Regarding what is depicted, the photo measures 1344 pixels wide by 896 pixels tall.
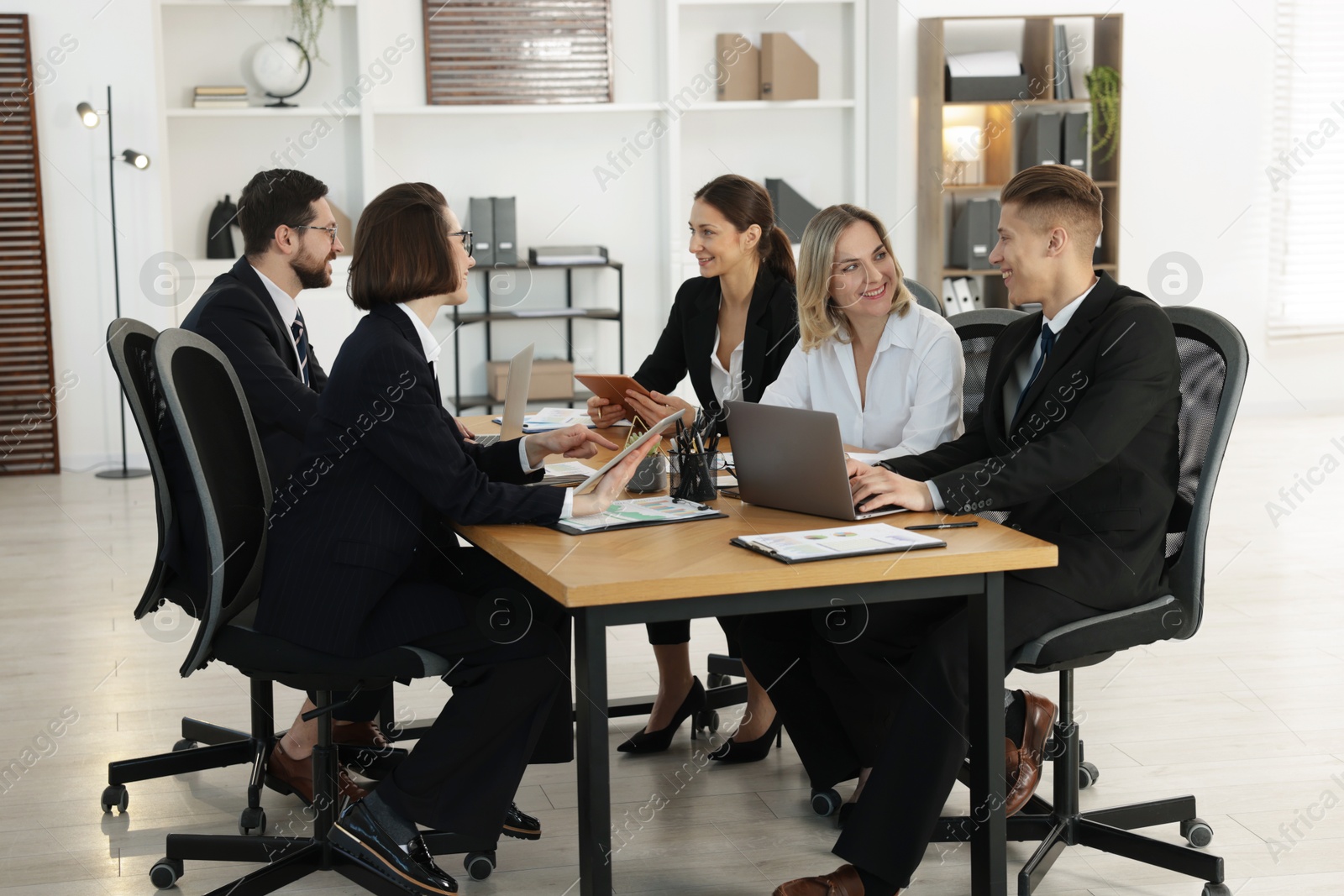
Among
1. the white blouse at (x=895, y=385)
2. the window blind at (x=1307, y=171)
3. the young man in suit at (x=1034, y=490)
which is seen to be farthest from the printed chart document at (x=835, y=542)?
the window blind at (x=1307, y=171)

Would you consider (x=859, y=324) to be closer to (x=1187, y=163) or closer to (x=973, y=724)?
(x=973, y=724)

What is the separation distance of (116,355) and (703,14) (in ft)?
17.7

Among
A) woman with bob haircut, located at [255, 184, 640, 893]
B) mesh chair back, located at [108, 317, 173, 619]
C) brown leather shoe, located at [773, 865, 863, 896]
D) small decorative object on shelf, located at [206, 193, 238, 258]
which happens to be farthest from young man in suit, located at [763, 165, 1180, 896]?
small decorative object on shelf, located at [206, 193, 238, 258]

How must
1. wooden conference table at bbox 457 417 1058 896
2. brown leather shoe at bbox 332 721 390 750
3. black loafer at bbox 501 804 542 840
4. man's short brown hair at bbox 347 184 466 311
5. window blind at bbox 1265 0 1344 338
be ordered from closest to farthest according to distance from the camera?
wooden conference table at bbox 457 417 1058 896 < man's short brown hair at bbox 347 184 466 311 < black loafer at bbox 501 804 542 840 < brown leather shoe at bbox 332 721 390 750 < window blind at bbox 1265 0 1344 338

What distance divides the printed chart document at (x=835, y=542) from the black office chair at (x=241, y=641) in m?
0.63

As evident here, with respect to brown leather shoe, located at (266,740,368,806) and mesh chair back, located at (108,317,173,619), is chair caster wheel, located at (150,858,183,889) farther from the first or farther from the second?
mesh chair back, located at (108,317,173,619)

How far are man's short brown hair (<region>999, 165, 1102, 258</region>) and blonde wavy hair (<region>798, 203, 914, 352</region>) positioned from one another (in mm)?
454

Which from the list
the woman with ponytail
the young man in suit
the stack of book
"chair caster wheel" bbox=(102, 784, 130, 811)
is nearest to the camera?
the young man in suit

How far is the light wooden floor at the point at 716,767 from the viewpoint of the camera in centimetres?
249

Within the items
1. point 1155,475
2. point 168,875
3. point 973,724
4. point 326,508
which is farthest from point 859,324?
point 168,875

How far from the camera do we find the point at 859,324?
2977mm

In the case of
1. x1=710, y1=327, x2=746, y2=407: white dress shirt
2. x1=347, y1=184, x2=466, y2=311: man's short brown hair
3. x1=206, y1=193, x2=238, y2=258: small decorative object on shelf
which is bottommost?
x1=710, y1=327, x2=746, y2=407: white dress shirt

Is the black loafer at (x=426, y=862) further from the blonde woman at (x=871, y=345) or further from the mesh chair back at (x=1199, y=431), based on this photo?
the mesh chair back at (x=1199, y=431)

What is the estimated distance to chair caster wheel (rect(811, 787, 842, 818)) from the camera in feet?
8.86
